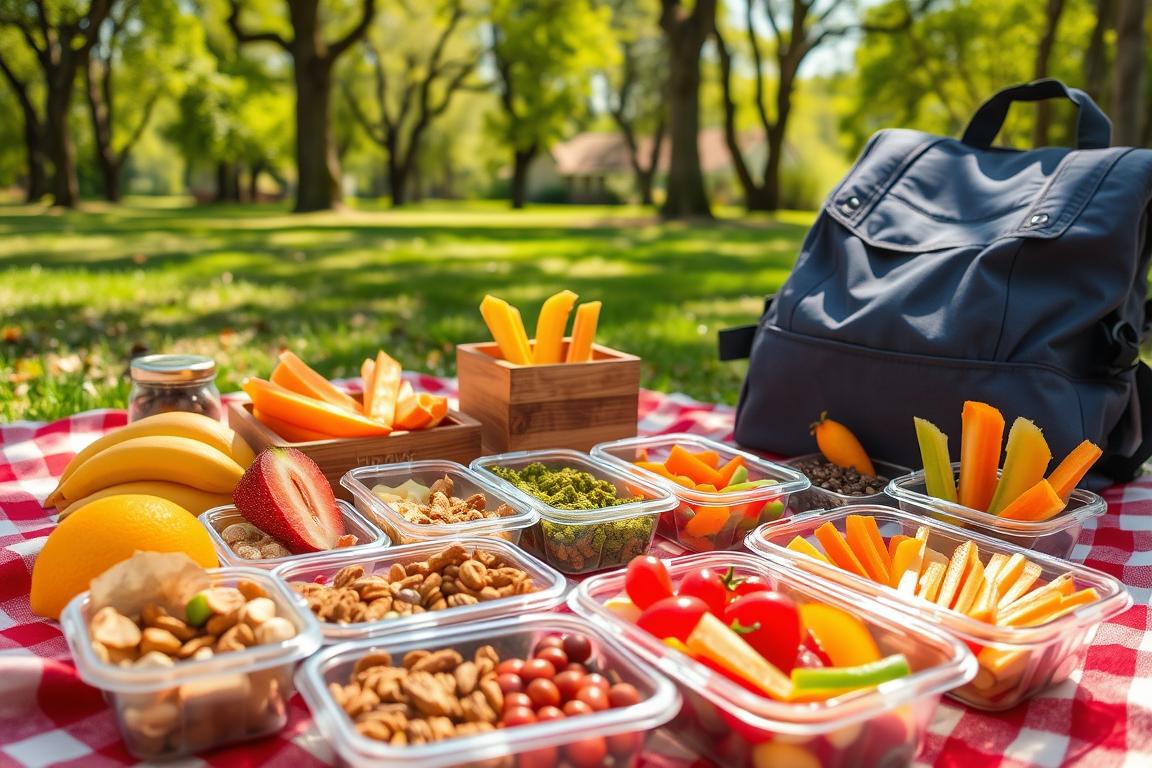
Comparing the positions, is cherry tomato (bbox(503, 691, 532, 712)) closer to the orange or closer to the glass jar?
the orange

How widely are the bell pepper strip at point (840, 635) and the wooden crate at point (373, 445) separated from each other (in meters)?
1.16

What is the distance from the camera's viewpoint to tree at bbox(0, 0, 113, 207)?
22484 mm

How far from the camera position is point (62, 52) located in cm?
2339

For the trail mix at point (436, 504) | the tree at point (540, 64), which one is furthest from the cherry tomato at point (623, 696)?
the tree at point (540, 64)

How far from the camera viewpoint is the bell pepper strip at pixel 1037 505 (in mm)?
1978

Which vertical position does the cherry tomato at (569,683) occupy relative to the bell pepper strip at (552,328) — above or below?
below

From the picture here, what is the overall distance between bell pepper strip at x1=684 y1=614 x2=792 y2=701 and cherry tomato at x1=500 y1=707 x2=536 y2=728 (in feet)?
0.83

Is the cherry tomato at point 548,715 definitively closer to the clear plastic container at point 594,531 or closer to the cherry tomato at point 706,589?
the cherry tomato at point 706,589

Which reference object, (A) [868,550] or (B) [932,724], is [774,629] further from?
(A) [868,550]

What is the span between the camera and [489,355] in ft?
9.32

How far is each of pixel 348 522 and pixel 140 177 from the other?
88.8m

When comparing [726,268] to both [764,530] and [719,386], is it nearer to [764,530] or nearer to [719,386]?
[719,386]

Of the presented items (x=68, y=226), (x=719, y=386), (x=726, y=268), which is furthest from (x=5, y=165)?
(x=719, y=386)

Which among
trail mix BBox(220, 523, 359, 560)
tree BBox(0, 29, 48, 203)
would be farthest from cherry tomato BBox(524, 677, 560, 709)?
tree BBox(0, 29, 48, 203)
